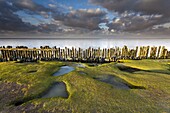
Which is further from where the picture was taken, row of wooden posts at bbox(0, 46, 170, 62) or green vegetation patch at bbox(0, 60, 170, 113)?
row of wooden posts at bbox(0, 46, 170, 62)

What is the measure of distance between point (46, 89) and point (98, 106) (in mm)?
3353

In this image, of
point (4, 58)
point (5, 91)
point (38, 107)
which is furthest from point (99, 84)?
point (4, 58)

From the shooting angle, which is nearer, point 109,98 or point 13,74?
point 109,98

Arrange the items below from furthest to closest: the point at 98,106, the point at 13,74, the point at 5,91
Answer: the point at 13,74, the point at 5,91, the point at 98,106

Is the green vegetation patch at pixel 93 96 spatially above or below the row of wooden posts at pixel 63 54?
below

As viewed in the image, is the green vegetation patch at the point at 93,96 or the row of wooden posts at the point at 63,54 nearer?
the green vegetation patch at the point at 93,96

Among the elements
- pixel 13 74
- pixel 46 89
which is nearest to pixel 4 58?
pixel 13 74

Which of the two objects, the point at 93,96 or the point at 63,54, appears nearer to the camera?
the point at 93,96

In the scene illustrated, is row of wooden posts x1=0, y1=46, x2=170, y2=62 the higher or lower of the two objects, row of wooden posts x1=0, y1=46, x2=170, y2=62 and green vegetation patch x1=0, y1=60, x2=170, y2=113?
the higher

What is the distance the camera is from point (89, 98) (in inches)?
239

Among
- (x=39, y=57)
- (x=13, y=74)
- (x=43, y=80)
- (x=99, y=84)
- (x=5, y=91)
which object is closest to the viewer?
(x=5, y=91)

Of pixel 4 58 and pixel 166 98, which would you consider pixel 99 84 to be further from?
pixel 4 58

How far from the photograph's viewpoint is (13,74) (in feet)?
32.3

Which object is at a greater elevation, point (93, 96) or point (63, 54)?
point (63, 54)
